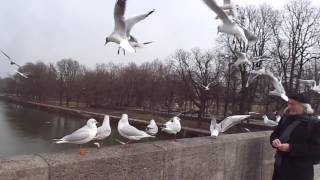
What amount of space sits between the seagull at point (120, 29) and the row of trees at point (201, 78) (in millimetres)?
8443

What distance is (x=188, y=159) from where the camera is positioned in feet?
15.7

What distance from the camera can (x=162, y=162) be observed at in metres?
4.41

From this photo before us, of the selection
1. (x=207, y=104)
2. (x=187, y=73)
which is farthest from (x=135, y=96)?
(x=207, y=104)

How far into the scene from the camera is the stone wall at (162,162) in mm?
3449

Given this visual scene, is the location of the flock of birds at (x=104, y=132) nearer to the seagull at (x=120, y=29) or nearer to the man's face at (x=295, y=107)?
the seagull at (x=120, y=29)

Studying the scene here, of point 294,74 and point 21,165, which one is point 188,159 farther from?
point 294,74

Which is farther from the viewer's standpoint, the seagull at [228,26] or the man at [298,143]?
the seagull at [228,26]

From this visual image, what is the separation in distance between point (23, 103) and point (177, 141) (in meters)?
76.5

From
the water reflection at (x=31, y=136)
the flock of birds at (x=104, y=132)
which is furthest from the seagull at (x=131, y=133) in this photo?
the water reflection at (x=31, y=136)

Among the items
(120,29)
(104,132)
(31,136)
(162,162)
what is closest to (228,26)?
(120,29)

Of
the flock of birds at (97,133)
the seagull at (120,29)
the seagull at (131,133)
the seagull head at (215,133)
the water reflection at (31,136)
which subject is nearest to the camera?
the seagull at (120,29)

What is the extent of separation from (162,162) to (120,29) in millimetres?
1403

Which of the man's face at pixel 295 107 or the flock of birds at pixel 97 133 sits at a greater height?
the man's face at pixel 295 107

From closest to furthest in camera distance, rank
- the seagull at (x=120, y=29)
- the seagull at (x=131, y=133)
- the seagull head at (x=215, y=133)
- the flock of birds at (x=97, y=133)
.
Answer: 1. the seagull at (x=120, y=29)
2. the flock of birds at (x=97, y=133)
3. the seagull at (x=131, y=133)
4. the seagull head at (x=215, y=133)
